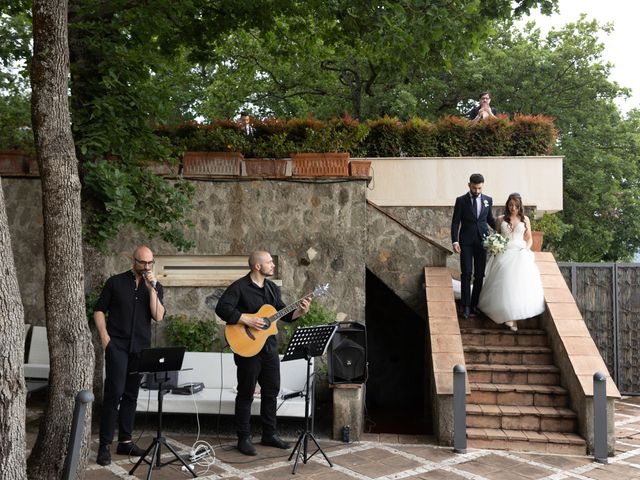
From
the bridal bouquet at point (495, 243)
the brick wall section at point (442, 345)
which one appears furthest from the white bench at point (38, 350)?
the bridal bouquet at point (495, 243)

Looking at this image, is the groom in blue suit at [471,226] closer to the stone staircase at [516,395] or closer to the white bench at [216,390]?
the stone staircase at [516,395]

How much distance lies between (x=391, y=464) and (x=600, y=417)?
220 centimetres

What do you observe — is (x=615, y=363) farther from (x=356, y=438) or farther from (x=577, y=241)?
(x=577, y=241)

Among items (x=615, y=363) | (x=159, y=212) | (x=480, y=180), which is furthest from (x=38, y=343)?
(x=615, y=363)

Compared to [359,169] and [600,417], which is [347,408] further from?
[359,169]

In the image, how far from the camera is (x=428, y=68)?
8562 mm

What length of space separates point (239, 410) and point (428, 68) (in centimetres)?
518

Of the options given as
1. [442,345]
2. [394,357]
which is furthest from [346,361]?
[394,357]

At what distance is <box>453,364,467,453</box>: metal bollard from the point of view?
6.48 m

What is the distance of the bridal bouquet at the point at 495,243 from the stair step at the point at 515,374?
1479mm

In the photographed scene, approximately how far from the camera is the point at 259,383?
6.40 metres

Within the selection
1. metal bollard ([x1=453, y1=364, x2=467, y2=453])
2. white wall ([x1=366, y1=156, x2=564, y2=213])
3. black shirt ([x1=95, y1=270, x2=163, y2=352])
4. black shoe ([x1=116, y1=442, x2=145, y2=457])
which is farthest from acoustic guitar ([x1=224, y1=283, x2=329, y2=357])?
white wall ([x1=366, y1=156, x2=564, y2=213])

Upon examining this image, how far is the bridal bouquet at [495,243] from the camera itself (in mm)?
8047

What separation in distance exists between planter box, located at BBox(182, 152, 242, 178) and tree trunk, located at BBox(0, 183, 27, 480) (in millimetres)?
4308
